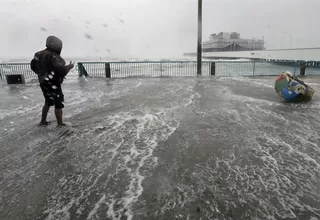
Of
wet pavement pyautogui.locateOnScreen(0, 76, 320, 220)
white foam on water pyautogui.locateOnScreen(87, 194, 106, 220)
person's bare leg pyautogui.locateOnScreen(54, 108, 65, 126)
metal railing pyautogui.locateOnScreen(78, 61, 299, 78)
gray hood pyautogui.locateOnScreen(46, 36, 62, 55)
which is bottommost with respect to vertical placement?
white foam on water pyautogui.locateOnScreen(87, 194, 106, 220)

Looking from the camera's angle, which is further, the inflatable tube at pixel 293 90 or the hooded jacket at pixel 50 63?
the inflatable tube at pixel 293 90

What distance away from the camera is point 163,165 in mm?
3115

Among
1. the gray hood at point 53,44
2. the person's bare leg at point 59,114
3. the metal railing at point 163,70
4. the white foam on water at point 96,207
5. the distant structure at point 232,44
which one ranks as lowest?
the white foam on water at point 96,207

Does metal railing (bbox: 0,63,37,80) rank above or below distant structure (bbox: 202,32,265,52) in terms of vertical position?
below

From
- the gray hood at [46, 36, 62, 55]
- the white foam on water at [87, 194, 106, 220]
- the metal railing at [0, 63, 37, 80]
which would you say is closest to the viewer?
the white foam on water at [87, 194, 106, 220]

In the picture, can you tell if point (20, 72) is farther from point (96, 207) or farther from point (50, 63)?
point (96, 207)

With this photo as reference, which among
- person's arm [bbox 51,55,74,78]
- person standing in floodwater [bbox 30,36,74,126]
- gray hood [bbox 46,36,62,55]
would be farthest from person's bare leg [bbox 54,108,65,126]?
gray hood [bbox 46,36,62,55]

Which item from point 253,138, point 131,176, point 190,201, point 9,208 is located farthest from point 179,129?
point 9,208

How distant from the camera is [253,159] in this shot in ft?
10.7

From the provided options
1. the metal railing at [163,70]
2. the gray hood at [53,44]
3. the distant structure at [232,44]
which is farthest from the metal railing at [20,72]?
the distant structure at [232,44]

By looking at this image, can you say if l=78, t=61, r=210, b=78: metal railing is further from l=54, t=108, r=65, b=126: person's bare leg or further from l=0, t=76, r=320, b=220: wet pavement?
l=54, t=108, r=65, b=126: person's bare leg

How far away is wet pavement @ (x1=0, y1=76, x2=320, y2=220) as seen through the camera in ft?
7.43

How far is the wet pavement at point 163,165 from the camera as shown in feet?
7.43

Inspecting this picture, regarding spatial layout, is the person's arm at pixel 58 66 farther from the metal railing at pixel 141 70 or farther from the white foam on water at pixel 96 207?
the metal railing at pixel 141 70
